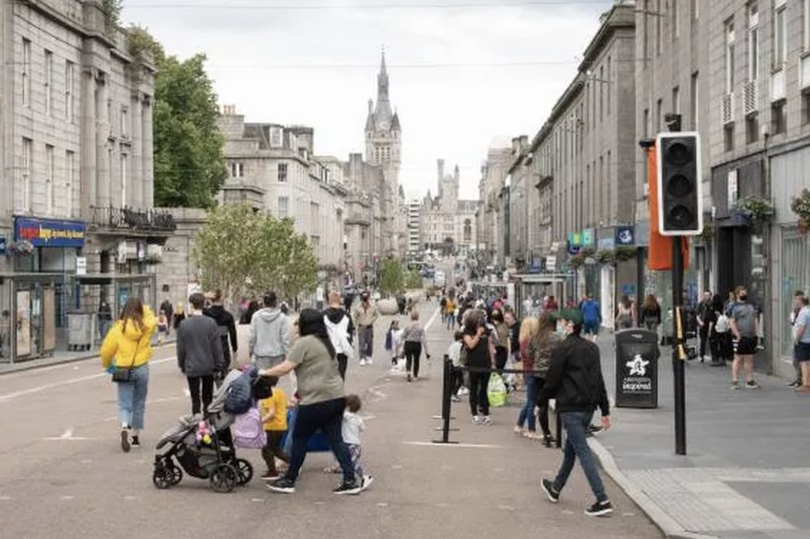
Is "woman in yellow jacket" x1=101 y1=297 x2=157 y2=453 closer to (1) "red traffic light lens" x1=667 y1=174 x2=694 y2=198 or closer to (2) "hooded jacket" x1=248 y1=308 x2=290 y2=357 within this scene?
(2) "hooded jacket" x1=248 y1=308 x2=290 y2=357

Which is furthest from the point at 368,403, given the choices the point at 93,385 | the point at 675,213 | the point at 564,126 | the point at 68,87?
the point at 564,126

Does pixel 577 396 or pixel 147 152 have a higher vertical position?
pixel 147 152

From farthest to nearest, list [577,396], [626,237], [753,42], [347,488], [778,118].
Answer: [626,237] → [753,42] → [778,118] → [347,488] → [577,396]

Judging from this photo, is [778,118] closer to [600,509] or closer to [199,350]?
[199,350]

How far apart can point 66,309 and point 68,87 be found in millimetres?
9634

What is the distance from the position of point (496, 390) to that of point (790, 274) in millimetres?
7538

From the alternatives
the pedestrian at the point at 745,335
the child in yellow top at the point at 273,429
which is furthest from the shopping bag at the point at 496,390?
the child in yellow top at the point at 273,429

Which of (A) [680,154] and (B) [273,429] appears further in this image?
(A) [680,154]

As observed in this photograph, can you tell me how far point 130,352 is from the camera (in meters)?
13.9

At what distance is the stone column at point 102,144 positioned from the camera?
52062 millimetres

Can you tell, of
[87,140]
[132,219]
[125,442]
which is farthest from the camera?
[132,219]

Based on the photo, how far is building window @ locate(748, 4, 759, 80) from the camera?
2647 cm

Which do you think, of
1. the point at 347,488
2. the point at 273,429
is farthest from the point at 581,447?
the point at 273,429

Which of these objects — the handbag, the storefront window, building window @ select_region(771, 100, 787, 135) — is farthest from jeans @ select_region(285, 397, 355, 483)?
building window @ select_region(771, 100, 787, 135)
